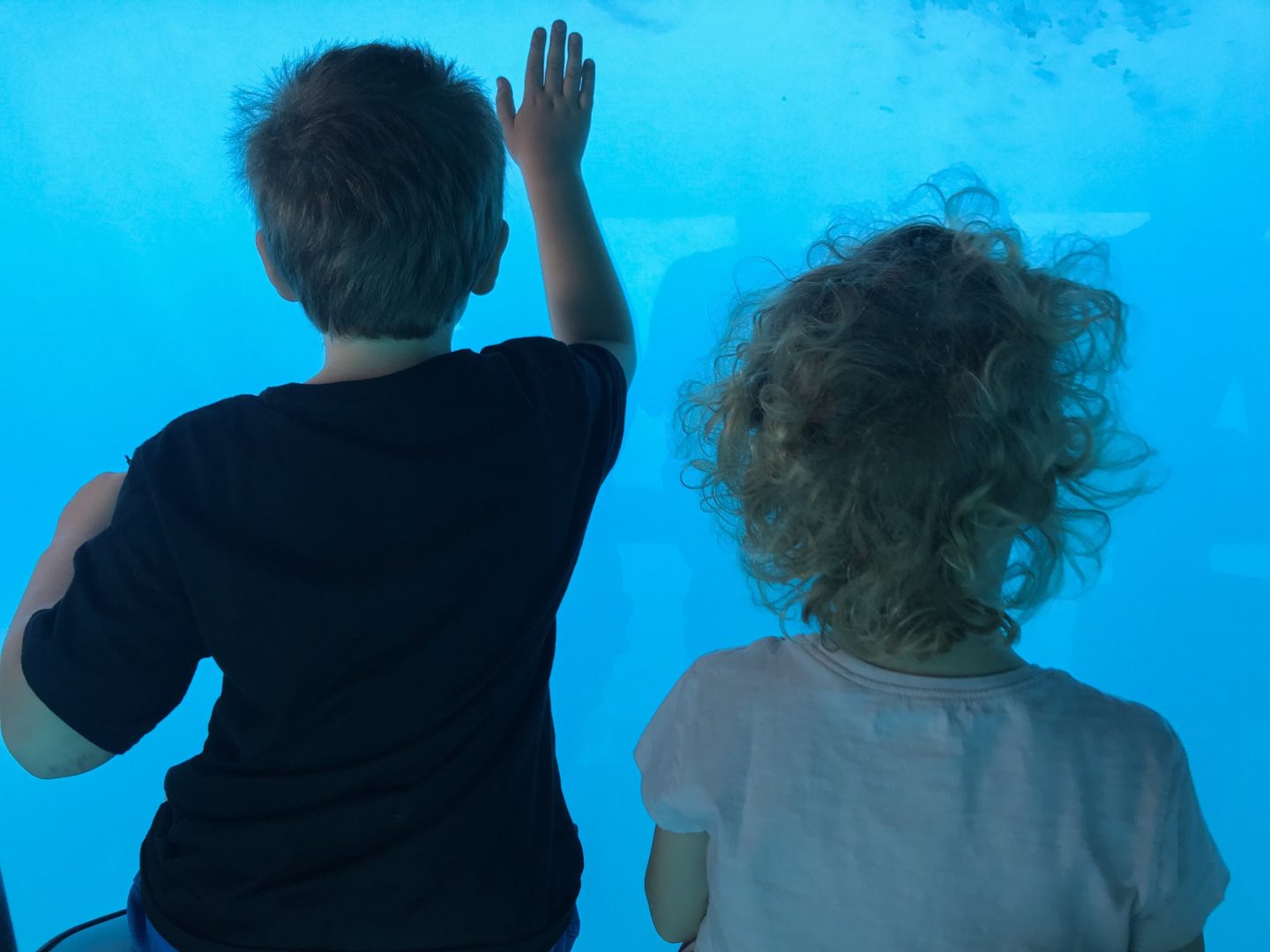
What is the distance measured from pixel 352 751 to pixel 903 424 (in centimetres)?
42

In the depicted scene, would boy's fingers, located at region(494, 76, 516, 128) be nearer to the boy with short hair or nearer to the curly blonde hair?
the boy with short hair

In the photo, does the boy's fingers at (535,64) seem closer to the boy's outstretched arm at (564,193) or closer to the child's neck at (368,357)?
the boy's outstretched arm at (564,193)

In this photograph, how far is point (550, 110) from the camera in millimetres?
827

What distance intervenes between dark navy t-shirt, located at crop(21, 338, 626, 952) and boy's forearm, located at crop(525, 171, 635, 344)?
12 cm

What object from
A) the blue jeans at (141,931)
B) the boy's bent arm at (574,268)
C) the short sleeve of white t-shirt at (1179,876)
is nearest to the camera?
the short sleeve of white t-shirt at (1179,876)

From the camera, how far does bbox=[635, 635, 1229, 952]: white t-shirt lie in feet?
1.69

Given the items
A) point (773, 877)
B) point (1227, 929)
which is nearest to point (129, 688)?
point (773, 877)

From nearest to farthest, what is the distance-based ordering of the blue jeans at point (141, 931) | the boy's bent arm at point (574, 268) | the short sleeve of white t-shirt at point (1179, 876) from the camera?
the short sleeve of white t-shirt at point (1179, 876) < the blue jeans at point (141, 931) < the boy's bent arm at point (574, 268)

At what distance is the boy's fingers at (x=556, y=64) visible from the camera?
82cm

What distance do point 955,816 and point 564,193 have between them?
609 mm

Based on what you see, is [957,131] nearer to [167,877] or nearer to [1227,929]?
[167,877]

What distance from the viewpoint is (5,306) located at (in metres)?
1.36

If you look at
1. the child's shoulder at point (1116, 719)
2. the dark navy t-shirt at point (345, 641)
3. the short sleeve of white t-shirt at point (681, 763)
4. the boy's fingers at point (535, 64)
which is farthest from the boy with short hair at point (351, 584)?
the child's shoulder at point (1116, 719)

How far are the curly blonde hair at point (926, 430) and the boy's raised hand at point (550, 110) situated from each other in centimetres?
33
